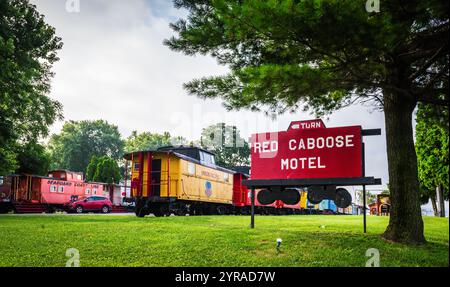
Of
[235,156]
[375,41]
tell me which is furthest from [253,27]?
[235,156]

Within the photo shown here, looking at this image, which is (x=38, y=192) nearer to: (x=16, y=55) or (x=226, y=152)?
(x=16, y=55)

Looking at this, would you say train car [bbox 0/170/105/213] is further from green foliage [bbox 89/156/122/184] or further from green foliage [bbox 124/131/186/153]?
green foliage [bbox 124/131/186/153]

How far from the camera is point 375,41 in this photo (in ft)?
16.6

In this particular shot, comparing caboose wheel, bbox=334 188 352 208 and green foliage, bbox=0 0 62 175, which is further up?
green foliage, bbox=0 0 62 175

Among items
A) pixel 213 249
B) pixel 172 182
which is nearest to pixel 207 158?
pixel 172 182

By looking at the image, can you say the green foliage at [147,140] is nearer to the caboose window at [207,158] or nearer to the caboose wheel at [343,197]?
the caboose window at [207,158]

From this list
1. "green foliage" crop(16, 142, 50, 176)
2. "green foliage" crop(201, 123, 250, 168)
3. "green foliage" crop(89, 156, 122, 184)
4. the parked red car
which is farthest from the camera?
"green foliage" crop(89, 156, 122, 184)

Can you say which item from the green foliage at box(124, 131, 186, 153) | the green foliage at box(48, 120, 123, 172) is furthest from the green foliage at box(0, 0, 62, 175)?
the green foliage at box(48, 120, 123, 172)

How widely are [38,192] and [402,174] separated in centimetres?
2542

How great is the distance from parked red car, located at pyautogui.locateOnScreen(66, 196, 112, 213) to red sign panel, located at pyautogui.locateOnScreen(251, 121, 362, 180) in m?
22.6

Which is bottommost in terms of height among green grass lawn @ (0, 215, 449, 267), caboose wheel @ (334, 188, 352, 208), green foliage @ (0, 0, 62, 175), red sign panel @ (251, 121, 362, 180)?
green grass lawn @ (0, 215, 449, 267)

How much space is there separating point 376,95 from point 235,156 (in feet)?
91.5

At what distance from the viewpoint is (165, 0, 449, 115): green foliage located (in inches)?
195
